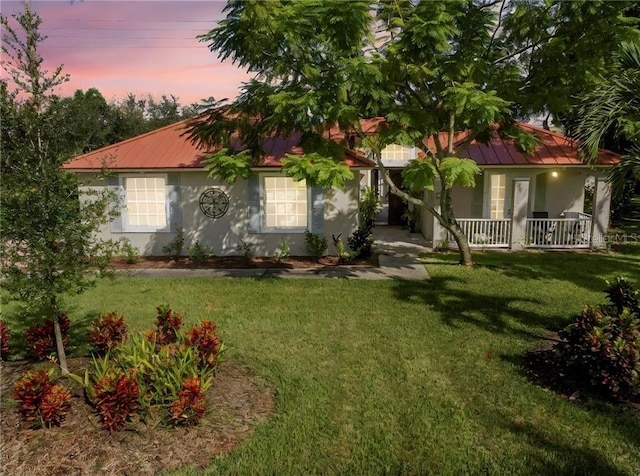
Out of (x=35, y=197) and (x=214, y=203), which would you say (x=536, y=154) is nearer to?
(x=214, y=203)

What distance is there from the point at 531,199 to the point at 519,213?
190 cm

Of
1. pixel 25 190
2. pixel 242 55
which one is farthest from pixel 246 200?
pixel 25 190

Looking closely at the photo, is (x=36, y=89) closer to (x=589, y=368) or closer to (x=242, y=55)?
(x=242, y=55)

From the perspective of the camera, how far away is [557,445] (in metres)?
4.35

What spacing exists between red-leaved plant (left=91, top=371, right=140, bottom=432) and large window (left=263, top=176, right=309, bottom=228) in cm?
1000

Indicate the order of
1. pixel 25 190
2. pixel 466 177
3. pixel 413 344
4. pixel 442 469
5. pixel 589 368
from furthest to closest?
pixel 466 177 → pixel 413 344 → pixel 589 368 → pixel 25 190 → pixel 442 469

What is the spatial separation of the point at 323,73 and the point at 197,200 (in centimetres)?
655

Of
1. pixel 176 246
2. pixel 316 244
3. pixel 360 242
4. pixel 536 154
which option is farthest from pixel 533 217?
pixel 176 246

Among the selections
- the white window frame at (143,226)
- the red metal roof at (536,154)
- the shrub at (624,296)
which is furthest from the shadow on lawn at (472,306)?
the white window frame at (143,226)

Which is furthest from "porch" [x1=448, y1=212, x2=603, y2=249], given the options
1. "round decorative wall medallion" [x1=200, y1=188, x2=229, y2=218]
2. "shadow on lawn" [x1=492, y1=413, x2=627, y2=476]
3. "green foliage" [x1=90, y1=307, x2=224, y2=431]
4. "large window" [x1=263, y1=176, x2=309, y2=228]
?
"green foliage" [x1=90, y1=307, x2=224, y2=431]

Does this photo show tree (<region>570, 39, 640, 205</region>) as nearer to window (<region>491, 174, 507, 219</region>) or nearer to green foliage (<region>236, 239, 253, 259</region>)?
window (<region>491, 174, 507, 219</region>)

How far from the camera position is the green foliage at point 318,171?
895 centimetres

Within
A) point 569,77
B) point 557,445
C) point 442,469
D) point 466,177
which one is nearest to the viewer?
point 442,469

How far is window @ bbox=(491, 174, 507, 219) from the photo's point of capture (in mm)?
15906
